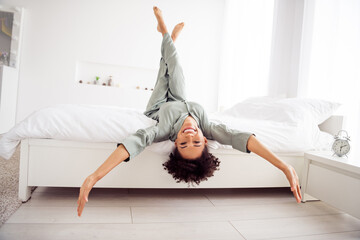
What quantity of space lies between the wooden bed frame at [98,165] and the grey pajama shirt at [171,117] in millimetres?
161

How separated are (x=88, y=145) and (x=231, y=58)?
10.7 ft

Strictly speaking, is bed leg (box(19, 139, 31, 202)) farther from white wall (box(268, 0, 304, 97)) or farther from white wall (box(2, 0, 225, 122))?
white wall (box(2, 0, 225, 122))

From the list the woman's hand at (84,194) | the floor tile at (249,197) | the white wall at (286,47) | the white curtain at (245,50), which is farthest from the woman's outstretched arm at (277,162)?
the white curtain at (245,50)

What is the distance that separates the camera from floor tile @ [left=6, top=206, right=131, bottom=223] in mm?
1161

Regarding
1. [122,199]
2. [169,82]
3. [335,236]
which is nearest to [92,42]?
[169,82]

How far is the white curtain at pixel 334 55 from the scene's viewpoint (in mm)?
1899

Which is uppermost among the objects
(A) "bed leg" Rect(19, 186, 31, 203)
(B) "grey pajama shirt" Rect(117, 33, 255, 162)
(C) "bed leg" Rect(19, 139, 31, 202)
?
(B) "grey pajama shirt" Rect(117, 33, 255, 162)

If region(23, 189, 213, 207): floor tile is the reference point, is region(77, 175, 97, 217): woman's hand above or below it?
above

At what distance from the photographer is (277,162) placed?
1.23 metres

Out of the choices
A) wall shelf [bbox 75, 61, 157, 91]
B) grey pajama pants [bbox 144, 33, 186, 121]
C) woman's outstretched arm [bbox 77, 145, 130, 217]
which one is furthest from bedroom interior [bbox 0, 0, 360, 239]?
wall shelf [bbox 75, 61, 157, 91]

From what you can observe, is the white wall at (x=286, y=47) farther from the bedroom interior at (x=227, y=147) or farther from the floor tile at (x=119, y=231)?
the floor tile at (x=119, y=231)

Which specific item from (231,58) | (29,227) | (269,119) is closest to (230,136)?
(269,119)

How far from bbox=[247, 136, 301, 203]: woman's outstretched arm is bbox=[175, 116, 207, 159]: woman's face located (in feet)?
0.91

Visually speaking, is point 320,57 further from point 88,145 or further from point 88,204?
point 88,204
